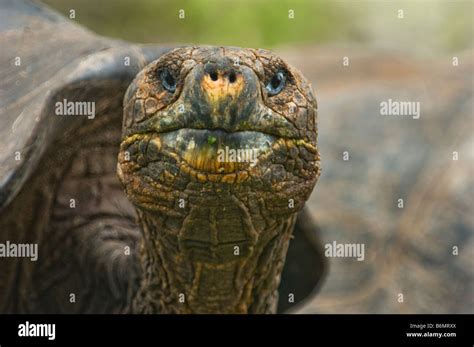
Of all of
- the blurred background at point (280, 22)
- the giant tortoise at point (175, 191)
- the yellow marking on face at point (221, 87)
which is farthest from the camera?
the blurred background at point (280, 22)

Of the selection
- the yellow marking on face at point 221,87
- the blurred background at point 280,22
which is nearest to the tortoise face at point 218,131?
the yellow marking on face at point 221,87

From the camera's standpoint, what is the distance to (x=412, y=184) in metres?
5.32

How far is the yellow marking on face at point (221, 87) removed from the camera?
2.11 m

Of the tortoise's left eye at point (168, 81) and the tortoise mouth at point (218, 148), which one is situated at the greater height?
the tortoise's left eye at point (168, 81)

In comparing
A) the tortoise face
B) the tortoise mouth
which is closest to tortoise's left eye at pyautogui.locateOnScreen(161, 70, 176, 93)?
the tortoise face

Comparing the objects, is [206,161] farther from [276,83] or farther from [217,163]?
[276,83]

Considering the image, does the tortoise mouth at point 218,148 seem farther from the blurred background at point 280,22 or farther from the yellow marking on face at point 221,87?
the blurred background at point 280,22

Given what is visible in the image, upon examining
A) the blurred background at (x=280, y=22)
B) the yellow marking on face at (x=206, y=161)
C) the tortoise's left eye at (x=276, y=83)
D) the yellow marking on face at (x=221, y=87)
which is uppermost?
the blurred background at (x=280, y=22)

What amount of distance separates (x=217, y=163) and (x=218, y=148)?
5 centimetres

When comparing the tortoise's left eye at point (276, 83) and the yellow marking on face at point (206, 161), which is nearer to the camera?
the yellow marking on face at point (206, 161)

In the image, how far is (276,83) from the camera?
2318 millimetres

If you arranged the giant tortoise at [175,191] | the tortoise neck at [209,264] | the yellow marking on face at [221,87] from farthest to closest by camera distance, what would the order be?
1. the tortoise neck at [209,264]
2. the giant tortoise at [175,191]
3. the yellow marking on face at [221,87]
